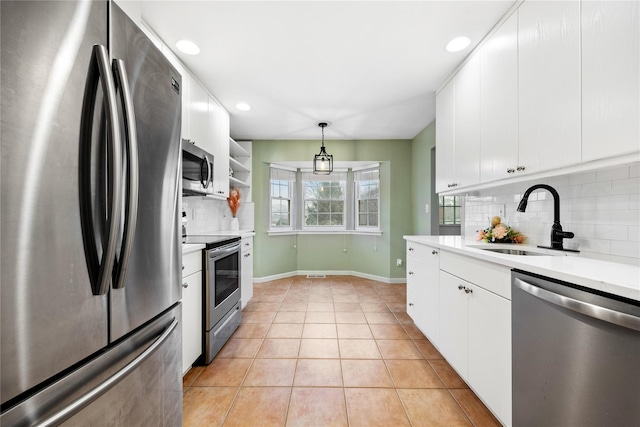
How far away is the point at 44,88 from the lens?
1.91ft

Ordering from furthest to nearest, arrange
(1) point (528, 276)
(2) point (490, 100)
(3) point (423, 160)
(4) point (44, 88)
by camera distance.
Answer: (3) point (423, 160)
(2) point (490, 100)
(1) point (528, 276)
(4) point (44, 88)

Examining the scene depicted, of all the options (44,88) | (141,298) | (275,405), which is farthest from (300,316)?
(44,88)

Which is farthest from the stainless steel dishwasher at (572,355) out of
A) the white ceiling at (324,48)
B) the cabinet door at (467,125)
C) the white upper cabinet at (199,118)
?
the white upper cabinet at (199,118)

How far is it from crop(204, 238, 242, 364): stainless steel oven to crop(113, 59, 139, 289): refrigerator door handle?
133cm

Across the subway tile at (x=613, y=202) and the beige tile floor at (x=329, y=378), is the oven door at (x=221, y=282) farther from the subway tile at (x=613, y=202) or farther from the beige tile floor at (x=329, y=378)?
the subway tile at (x=613, y=202)

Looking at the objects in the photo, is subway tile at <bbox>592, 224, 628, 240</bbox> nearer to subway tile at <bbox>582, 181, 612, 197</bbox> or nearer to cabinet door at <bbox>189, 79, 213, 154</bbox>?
subway tile at <bbox>582, 181, 612, 197</bbox>

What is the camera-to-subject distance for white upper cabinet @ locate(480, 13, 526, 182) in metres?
1.69

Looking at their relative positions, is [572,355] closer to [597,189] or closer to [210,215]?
[597,189]

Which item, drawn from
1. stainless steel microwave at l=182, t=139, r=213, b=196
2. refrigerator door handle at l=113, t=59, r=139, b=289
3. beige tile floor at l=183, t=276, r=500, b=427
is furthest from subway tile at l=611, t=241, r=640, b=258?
stainless steel microwave at l=182, t=139, r=213, b=196

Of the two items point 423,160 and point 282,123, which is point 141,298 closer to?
point 282,123

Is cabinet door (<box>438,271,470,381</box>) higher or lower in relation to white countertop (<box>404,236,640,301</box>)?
lower

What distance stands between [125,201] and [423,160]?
13.4ft

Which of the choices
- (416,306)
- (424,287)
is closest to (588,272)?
(424,287)

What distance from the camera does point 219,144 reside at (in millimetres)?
3064
